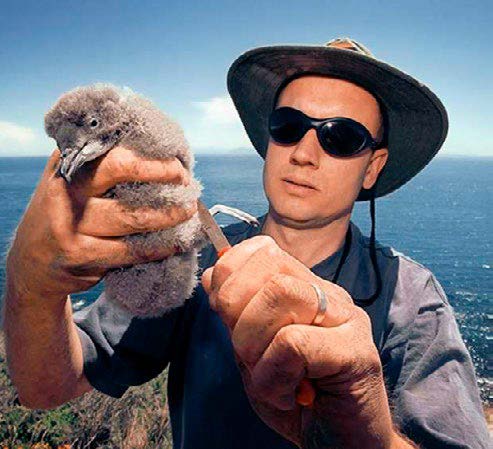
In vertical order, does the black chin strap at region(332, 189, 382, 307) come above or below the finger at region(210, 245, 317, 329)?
below

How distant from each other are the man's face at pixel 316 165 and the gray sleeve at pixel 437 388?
102 centimetres

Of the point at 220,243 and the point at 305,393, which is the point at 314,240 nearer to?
the point at 220,243

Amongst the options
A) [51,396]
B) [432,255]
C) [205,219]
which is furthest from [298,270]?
[432,255]

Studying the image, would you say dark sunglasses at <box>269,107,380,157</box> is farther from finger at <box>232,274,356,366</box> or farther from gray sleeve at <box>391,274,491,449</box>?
finger at <box>232,274,356,366</box>

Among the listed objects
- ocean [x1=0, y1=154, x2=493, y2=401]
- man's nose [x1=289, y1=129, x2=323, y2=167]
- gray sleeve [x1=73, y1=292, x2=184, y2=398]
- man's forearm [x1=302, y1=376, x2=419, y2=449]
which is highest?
man's nose [x1=289, y1=129, x2=323, y2=167]

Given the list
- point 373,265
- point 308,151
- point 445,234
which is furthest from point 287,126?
point 445,234

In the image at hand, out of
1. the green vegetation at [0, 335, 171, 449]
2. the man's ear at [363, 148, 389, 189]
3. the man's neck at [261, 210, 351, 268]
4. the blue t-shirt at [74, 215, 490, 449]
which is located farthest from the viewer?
the green vegetation at [0, 335, 171, 449]

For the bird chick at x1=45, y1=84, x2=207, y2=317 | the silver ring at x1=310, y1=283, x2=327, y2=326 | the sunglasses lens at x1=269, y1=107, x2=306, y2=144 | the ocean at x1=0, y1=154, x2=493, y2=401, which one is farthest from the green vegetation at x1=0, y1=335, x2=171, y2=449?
the ocean at x1=0, y1=154, x2=493, y2=401

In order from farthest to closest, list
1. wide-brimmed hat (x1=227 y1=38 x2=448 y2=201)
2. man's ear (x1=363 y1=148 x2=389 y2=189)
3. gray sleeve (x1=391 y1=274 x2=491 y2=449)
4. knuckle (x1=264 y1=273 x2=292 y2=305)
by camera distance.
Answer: man's ear (x1=363 y1=148 x2=389 y2=189)
wide-brimmed hat (x1=227 y1=38 x2=448 y2=201)
gray sleeve (x1=391 y1=274 x2=491 y2=449)
knuckle (x1=264 y1=273 x2=292 y2=305)

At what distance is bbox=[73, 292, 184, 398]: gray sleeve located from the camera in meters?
3.09

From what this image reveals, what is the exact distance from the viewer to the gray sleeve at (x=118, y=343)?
3.09 metres

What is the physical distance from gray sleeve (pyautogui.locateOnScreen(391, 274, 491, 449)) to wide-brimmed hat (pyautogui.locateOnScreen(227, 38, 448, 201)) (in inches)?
60.7

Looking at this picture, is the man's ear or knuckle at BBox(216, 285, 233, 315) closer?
knuckle at BBox(216, 285, 233, 315)

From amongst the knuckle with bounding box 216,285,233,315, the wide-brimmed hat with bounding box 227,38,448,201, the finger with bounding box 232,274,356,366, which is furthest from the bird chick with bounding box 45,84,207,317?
the wide-brimmed hat with bounding box 227,38,448,201
